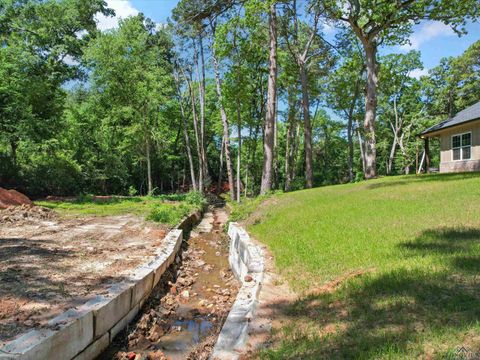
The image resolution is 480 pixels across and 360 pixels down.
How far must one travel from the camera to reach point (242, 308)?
14.0ft

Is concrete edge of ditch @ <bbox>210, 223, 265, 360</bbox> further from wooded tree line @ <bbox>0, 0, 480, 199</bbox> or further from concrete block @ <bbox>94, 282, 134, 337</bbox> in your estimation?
wooded tree line @ <bbox>0, 0, 480, 199</bbox>

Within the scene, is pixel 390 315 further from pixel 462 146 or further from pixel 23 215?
pixel 462 146

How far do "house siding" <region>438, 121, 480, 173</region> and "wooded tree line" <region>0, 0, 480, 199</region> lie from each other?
4.63 metres

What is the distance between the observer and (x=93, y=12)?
26.5 metres

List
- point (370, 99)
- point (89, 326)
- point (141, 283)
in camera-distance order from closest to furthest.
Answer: point (89, 326) → point (141, 283) → point (370, 99)

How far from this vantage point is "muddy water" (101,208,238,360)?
4.20 metres

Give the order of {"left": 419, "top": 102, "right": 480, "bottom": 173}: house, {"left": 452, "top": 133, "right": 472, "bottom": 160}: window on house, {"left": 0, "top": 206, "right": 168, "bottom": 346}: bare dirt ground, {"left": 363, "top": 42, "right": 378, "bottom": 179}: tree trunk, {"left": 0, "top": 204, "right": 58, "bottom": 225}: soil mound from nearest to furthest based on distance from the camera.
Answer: {"left": 0, "top": 206, "right": 168, "bottom": 346}: bare dirt ground < {"left": 0, "top": 204, "right": 58, "bottom": 225}: soil mound < {"left": 363, "top": 42, "right": 378, "bottom": 179}: tree trunk < {"left": 419, "top": 102, "right": 480, "bottom": 173}: house < {"left": 452, "top": 133, "right": 472, "bottom": 160}: window on house

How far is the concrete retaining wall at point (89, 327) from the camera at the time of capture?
2955 mm

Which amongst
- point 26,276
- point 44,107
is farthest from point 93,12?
point 26,276

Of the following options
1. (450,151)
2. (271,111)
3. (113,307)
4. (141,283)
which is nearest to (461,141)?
(450,151)

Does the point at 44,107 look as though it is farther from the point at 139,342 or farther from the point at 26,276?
the point at 139,342

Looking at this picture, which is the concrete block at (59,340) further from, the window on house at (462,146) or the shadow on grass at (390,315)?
the window on house at (462,146)

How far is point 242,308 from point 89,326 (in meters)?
1.66

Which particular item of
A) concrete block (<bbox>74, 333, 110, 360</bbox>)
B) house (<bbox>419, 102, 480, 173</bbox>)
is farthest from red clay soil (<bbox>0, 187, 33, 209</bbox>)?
house (<bbox>419, 102, 480, 173</bbox>)
